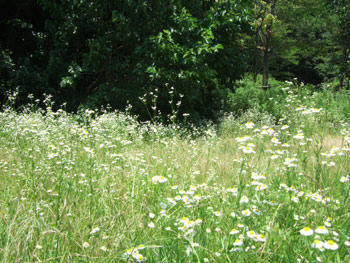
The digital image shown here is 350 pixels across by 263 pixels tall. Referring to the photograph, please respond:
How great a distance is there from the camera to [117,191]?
2.58 metres

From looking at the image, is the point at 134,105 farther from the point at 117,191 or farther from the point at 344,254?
the point at 344,254

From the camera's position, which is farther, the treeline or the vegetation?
the treeline

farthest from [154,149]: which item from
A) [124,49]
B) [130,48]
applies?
[124,49]

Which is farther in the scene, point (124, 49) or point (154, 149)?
point (124, 49)

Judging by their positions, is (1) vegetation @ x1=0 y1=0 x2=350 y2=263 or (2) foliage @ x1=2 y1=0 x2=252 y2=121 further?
(2) foliage @ x1=2 y1=0 x2=252 y2=121

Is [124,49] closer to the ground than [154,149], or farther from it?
farther from it

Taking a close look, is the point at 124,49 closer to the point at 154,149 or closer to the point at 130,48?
the point at 130,48

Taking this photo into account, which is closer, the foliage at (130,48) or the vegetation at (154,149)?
the vegetation at (154,149)

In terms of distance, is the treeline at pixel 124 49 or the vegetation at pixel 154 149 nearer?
the vegetation at pixel 154 149

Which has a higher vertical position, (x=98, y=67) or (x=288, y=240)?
(x=98, y=67)

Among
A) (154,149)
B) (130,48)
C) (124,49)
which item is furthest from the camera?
(124,49)

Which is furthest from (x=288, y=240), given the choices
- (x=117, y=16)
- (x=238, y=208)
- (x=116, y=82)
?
(x=116, y=82)

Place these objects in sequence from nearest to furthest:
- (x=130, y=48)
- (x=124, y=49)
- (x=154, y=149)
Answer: (x=154, y=149), (x=130, y=48), (x=124, y=49)

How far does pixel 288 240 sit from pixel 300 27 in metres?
30.2
